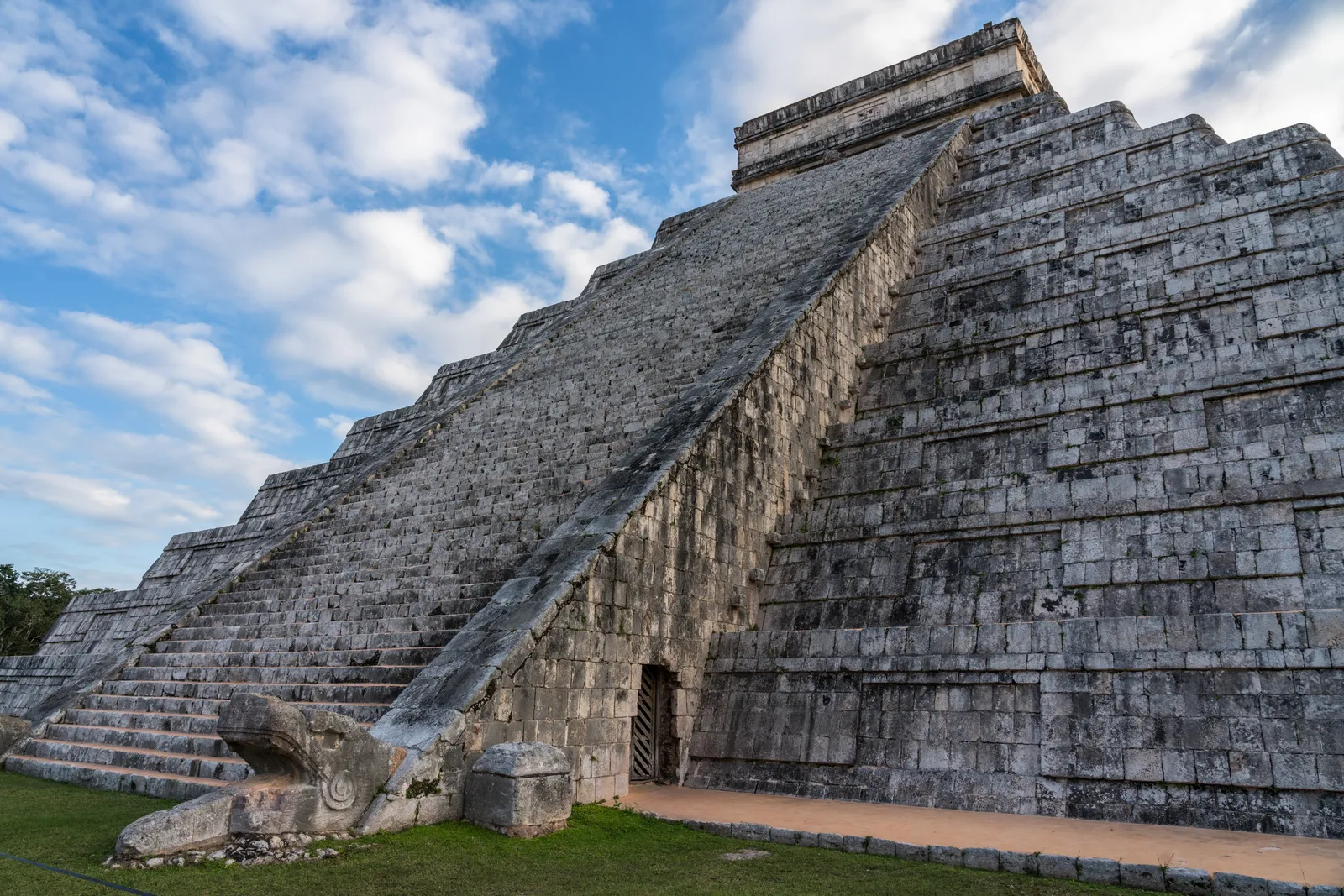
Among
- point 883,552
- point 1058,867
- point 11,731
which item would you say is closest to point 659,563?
point 883,552

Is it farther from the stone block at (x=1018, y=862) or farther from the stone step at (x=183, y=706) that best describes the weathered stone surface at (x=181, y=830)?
the stone block at (x=1018, y=862)

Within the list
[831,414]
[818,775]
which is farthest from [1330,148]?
[818,775]

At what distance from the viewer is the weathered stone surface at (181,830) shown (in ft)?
16.4

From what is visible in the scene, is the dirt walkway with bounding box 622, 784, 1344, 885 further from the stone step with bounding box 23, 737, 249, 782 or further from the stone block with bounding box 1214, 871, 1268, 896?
the stone step with bounding box 23, 737, 249, 782

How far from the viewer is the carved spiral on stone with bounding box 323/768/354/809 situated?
220 inches

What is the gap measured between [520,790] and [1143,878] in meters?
3.87

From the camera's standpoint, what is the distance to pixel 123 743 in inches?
328

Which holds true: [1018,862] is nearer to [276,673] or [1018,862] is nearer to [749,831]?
[749,831]

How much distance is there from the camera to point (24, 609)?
104ft

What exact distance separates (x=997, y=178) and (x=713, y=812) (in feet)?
43.3

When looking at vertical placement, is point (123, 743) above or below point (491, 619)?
below

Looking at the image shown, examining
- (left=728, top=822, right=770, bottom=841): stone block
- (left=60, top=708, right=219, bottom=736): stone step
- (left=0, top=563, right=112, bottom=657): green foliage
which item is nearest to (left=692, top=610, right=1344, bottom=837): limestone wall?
(left=728, top=822, right=770, bottom=841): stone block

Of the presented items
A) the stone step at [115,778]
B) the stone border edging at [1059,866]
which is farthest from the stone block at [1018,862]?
the stone step at [115,778]

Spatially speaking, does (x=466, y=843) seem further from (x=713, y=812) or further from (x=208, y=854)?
(x=713, y=812)
